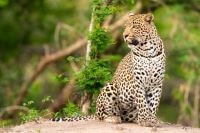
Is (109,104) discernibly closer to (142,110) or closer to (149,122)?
(142,110)

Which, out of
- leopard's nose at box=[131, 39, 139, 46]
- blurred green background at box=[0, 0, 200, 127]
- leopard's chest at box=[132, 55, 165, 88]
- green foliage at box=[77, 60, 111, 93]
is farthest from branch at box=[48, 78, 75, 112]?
leopard's nose at box=[131, 39, 139, 46]

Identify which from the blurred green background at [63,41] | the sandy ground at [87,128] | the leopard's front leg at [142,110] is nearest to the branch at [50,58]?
the blurred green background at [63,41]

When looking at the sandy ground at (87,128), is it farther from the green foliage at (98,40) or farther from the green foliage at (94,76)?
the green foliage at (98,40)

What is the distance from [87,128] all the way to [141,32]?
1.47 m

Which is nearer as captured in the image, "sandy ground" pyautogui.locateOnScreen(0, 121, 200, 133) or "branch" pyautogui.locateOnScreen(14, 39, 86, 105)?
"sandy ground" pyautogui.locateOnScreen(0, 121, 200, 133)

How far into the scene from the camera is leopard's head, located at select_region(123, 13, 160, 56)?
12.4 metres

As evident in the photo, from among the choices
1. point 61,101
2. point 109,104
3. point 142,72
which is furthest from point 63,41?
point 142,72

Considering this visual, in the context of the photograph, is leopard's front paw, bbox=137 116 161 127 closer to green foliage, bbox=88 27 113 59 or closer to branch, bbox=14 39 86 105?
green foliage, bbox=88 27 113 59

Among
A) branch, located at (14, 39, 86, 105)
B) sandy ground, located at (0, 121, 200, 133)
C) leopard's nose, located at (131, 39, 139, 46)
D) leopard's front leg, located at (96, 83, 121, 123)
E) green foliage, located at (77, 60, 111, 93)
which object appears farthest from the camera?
branch, located at (14, 39, 86, 105)

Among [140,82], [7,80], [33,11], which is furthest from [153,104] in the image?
[33,11]

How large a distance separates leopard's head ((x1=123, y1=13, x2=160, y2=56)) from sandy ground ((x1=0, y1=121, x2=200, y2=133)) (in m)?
1.06

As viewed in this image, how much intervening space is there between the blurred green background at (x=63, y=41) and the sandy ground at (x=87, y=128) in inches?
258

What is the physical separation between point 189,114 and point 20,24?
6256 mm

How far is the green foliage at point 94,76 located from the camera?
13.8m
